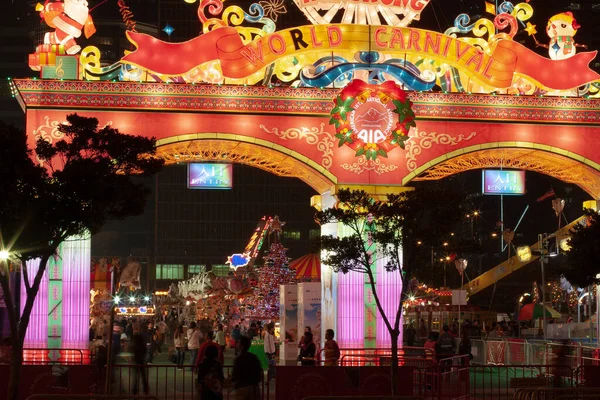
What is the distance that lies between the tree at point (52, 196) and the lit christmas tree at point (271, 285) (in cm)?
2196

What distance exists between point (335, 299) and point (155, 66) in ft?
24.7

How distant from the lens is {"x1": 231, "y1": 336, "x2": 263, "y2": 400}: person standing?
15.8 meters

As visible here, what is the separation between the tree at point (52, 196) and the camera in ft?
58.5

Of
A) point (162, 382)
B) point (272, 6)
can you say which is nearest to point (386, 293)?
point (162, 382)

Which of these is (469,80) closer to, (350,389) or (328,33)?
(328,33)

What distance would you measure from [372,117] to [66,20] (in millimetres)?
8132

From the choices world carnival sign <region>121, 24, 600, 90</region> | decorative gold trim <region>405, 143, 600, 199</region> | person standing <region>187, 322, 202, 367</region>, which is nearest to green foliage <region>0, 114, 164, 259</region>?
world carnival sign <region>121, 24, 600, 90</region>

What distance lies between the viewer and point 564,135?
28703mm

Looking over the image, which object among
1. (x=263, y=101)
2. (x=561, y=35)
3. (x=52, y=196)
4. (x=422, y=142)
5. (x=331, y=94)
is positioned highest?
(x=561, y=35)

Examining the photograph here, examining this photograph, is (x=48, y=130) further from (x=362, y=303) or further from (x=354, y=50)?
(x=362, y=303)

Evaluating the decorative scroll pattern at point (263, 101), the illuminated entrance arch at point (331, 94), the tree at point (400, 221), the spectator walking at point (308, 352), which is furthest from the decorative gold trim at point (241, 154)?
the tree at point (400, 221)

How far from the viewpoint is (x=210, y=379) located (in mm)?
15711

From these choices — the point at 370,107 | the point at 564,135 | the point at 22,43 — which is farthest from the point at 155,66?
the point at 22,43

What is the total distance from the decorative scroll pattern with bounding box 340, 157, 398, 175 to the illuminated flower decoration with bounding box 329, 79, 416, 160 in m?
0.22
